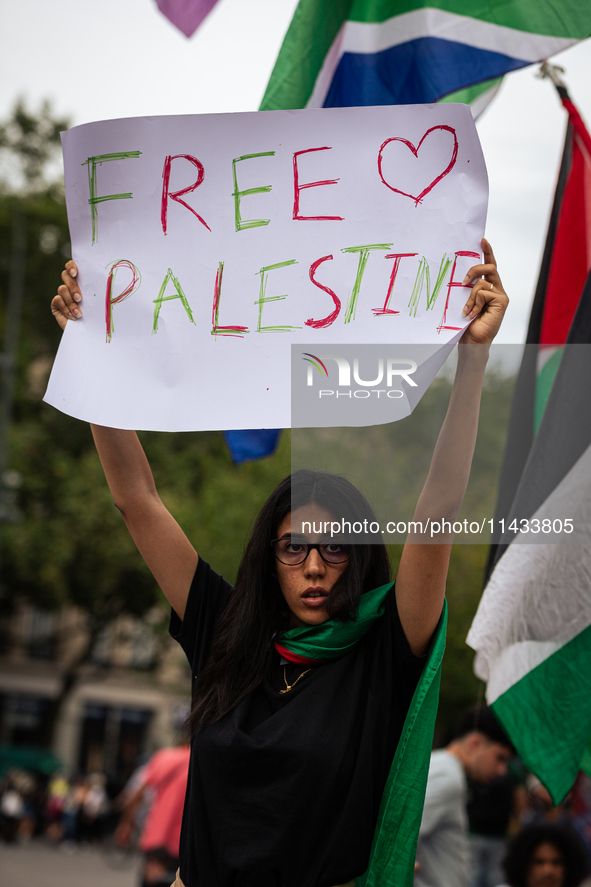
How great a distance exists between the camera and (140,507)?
2250 millimetres

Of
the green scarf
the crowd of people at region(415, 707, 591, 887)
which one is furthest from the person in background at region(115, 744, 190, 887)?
the green scarf

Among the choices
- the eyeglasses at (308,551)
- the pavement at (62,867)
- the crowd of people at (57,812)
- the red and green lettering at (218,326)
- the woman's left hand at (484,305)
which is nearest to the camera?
the woman's left hand at (484,305)

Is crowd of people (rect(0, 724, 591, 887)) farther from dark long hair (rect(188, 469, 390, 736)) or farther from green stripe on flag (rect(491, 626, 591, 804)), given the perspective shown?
dark long hair (rect(188, 469, 390, 736))

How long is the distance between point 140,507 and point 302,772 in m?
0.75

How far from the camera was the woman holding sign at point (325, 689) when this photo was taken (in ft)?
5.97

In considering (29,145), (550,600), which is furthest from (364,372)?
(29,145)

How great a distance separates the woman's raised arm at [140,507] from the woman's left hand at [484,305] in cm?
81

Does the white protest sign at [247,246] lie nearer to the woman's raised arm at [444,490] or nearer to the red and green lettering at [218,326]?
the red and green lettering at [218,326]

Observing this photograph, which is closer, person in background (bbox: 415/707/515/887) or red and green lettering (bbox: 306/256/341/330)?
red and green lettering (bbox: 306/256/341/330)

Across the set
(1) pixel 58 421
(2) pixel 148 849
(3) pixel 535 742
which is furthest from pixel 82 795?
(3) pixel 535 742

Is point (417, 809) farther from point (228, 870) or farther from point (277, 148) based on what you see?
point (277, 148)

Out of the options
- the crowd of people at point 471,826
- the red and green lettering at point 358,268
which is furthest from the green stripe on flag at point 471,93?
the crowd of people at point 471,826

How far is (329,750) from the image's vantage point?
6.00ft

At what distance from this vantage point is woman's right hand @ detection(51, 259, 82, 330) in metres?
2.23
